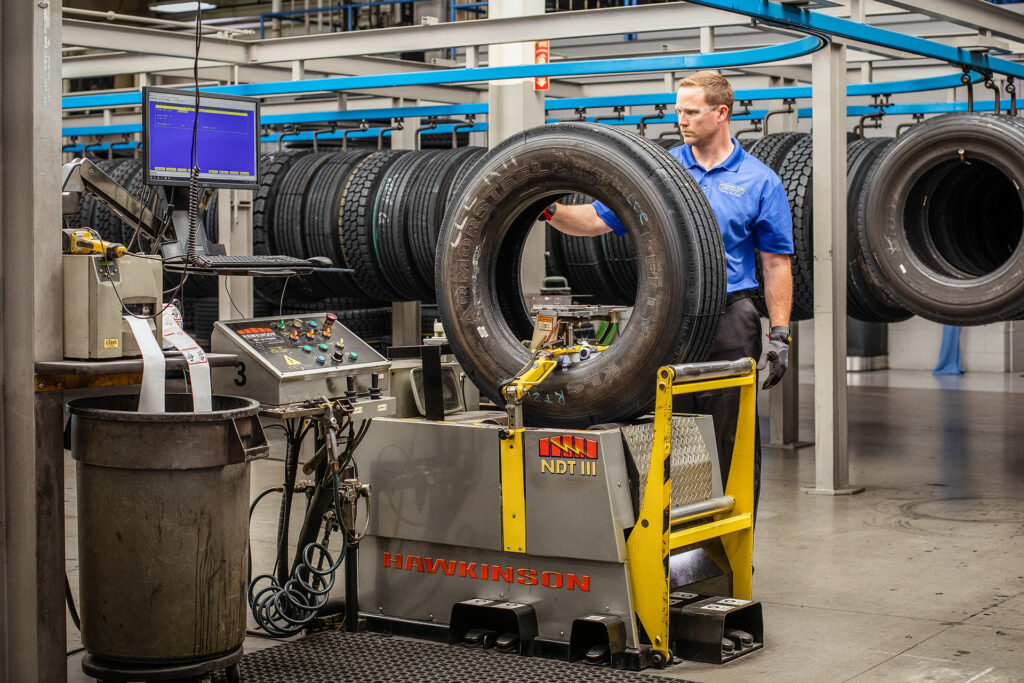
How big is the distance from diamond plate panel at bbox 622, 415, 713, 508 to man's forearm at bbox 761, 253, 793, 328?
2.42ft

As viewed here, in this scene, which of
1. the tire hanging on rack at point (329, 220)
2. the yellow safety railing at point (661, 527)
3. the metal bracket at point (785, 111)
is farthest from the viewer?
the tire hanging on rack at point (329, 220)

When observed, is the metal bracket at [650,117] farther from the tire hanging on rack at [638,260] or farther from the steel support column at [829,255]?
the tire hanging on rack at [638,260]

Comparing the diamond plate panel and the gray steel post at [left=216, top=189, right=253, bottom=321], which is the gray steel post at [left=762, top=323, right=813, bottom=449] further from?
the diamond plate panel

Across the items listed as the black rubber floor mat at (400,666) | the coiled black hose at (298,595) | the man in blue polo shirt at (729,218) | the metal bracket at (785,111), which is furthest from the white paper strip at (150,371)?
the metal bracket at (785,111)

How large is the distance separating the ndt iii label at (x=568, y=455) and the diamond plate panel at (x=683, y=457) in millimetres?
151

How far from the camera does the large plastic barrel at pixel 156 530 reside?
3.27 metres

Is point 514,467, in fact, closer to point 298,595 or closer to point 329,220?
point 298,595

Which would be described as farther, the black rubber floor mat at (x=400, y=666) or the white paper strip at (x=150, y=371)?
the black rubber floor mat at (x=400, y=666)

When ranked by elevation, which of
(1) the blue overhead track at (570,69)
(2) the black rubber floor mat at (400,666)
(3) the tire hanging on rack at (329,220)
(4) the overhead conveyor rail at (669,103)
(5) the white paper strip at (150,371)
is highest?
(4) the overhead conveyor rail at (669,103)

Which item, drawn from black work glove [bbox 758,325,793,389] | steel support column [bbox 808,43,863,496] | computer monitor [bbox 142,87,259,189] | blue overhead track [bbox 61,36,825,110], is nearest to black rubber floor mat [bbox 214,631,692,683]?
black work glove [bbox 758,325,793,389]

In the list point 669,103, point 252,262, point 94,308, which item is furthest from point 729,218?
point 669,103

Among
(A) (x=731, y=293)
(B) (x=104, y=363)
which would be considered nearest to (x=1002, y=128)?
(A) (x=731, y=293)

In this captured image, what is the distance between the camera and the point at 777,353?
4.67m

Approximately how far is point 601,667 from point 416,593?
698 millimetres
